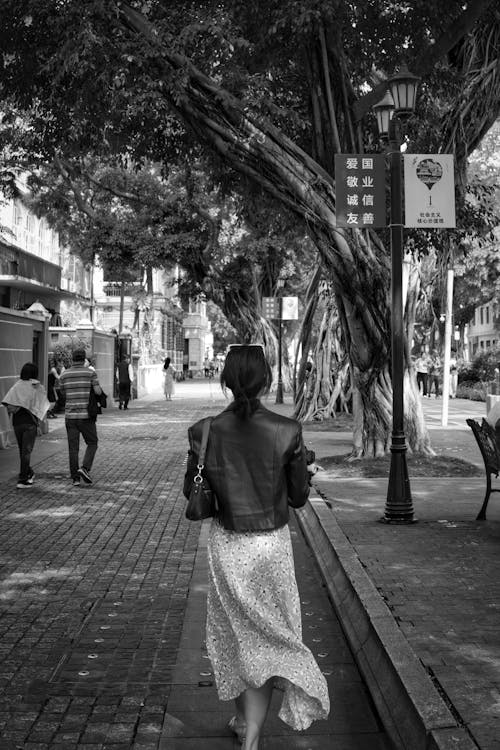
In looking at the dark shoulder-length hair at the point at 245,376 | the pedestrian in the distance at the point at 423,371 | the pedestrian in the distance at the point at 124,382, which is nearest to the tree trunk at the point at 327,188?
the dark shoulder-length hair at the point at 245,376

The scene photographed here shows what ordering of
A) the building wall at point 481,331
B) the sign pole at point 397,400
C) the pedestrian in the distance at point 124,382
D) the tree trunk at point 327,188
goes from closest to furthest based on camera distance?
the sign pole at point 397,400
the tree trunk at point 327,188
the pedestrian in the distance at point 124,382
the building wall at point 481,331

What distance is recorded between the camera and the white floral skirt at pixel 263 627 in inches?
145

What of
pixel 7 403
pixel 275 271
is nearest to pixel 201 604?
pixel 7 403

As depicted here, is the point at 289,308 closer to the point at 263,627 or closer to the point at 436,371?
the point at 436,371

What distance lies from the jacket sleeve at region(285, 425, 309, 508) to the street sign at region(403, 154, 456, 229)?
6.69 metres

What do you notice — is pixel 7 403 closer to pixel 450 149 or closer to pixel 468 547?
pixel 468 547

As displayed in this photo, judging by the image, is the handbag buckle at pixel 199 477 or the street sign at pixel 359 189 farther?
the street sign at pixel 359 189

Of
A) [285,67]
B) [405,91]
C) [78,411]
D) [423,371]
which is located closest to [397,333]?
[405,91]

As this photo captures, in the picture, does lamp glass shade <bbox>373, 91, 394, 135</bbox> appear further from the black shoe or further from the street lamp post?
the black shoe

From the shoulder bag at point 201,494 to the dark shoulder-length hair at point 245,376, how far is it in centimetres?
19

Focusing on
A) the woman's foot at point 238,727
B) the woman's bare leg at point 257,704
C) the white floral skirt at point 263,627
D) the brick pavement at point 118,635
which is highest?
the white floral skirt at point 263,627

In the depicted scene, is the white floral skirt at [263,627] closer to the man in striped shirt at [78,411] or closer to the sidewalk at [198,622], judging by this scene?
the sidewalk at [198,622]

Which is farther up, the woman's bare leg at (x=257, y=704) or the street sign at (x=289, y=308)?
the street sign at (x=289, y=308)

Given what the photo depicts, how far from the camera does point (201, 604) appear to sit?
631 cm
